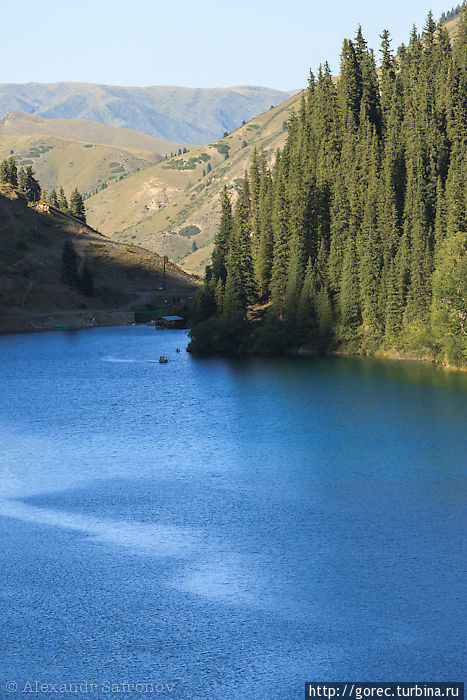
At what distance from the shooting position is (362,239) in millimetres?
140625

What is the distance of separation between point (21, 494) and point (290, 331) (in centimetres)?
8913

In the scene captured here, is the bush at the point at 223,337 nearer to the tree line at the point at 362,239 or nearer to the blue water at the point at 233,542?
the tree line at the point at 362,239

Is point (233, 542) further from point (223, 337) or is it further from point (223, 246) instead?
point (223, 246)

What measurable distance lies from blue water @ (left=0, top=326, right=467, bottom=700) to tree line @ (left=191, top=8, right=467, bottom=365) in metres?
35.0

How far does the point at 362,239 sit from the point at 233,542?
101 meters

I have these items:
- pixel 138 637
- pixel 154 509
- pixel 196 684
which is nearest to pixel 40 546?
pixel 154 509

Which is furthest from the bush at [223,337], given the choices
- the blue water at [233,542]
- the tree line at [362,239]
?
the blue water at [233,542]

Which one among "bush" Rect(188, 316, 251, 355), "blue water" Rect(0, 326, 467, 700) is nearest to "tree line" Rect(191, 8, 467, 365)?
"bush" Rect(188, 316, 251, 355)

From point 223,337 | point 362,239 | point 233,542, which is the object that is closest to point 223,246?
point 223,337

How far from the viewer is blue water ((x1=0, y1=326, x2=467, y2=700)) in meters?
33.9

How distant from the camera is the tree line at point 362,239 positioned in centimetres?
12838

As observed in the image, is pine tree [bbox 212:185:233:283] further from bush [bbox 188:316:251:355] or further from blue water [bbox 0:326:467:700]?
blue water [bbox 0:326:467:700]

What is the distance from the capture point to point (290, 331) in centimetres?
14338

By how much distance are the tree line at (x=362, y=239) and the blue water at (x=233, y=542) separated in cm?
3500
